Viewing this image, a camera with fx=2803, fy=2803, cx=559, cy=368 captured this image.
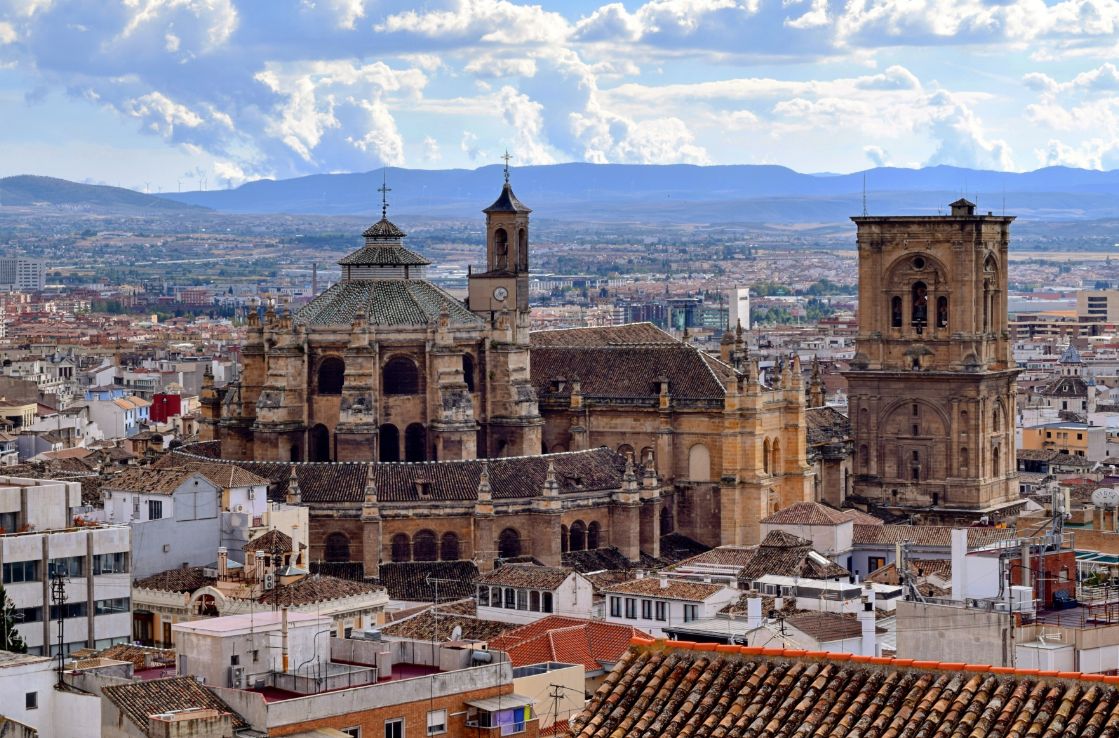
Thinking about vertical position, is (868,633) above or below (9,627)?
below

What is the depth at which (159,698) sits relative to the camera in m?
43.9

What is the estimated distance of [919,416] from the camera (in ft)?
348

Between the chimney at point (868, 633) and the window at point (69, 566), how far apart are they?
57.0 feet

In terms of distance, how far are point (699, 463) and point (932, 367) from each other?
12615 mm

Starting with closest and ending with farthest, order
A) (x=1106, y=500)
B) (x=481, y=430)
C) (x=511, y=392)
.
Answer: (x=1106, y=500) < (x=511, y=392) < (x=481, y=430)

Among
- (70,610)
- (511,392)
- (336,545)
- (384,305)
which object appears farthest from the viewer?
(511,392)

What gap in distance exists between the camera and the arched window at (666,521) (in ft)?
317

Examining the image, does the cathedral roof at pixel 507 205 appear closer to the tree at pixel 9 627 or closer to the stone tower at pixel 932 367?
the stone tower at pixel 932 367

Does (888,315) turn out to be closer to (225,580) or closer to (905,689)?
(225,580)

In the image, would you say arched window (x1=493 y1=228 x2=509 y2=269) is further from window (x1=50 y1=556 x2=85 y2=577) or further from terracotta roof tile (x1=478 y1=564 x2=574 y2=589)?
window (x1=50 y1=556 x2=85 y2=577)

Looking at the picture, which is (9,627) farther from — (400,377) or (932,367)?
(932,367)

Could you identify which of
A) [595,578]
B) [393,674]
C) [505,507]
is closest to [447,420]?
[505,507]

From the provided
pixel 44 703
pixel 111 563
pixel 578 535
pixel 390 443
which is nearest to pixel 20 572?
pixel 111 563

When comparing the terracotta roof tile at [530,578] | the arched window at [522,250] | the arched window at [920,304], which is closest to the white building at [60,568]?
the terracotta roof tile at [530,578]
